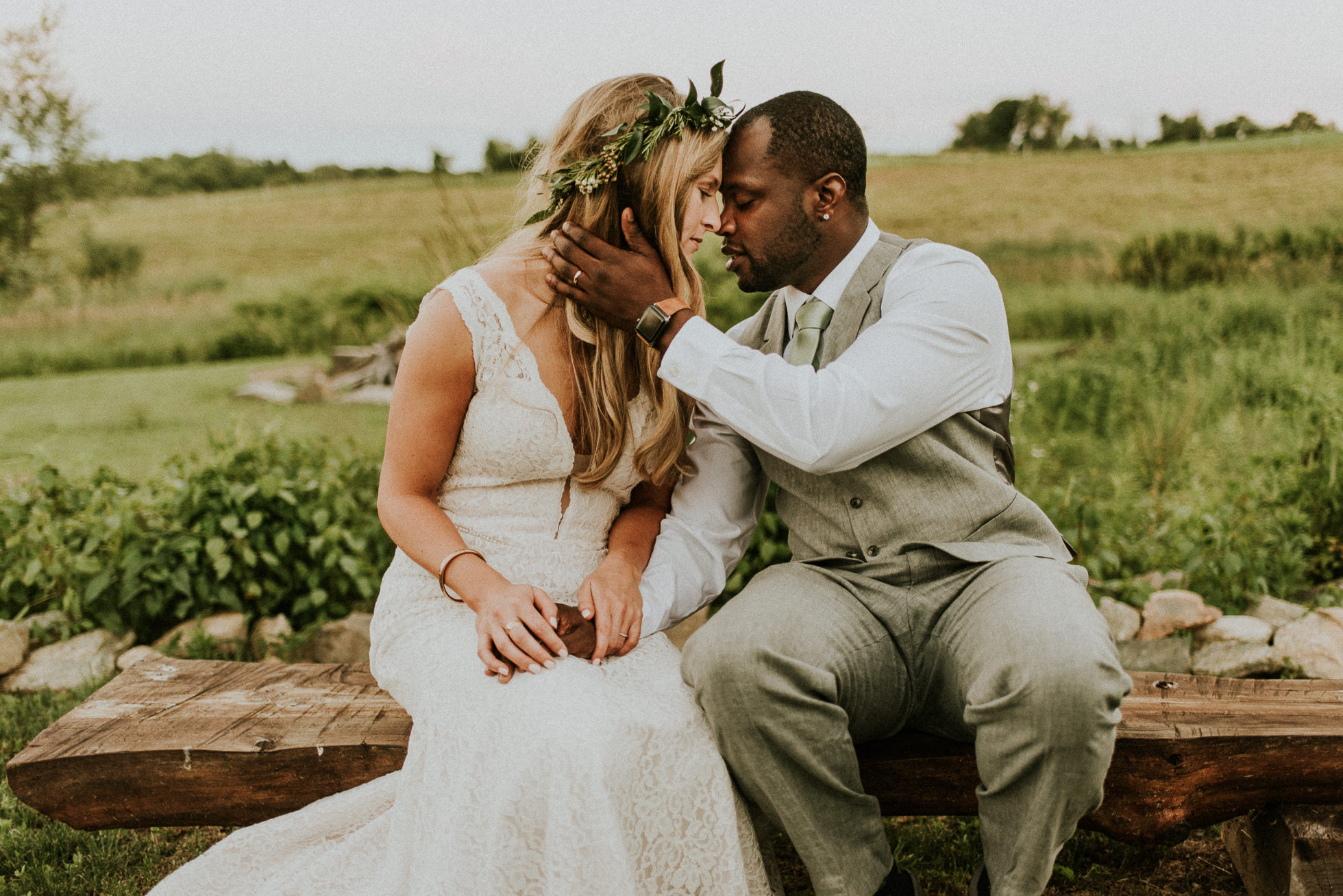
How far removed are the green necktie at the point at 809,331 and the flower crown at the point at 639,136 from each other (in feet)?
1.67

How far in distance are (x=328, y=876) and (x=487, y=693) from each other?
0.66 meters

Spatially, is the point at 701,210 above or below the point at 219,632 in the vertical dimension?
above

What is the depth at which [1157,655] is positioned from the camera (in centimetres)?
359

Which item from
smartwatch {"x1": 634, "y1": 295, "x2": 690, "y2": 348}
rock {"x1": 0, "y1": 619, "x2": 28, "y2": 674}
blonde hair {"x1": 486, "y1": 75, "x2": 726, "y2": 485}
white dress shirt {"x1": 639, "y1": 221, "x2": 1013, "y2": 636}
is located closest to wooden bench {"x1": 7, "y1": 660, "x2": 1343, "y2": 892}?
white dress shirt {"x1": 639, "y1": 221, "x2": 1013, "y2": 636}

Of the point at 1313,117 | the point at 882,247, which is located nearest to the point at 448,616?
the point at 882,247

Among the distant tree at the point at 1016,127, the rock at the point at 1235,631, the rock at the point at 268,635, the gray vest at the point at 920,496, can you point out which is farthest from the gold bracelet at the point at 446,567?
the distant tree at the point at 1016,127

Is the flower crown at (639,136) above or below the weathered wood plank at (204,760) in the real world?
above

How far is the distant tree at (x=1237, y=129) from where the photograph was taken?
7.52 m

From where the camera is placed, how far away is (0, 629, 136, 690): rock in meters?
3.85

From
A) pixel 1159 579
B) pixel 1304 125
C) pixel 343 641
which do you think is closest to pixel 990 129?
pixel 1304 125

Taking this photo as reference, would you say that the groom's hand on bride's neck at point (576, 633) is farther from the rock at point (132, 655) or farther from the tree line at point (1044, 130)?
the tree line at point (1044, 130)

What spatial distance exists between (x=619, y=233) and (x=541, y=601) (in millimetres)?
926

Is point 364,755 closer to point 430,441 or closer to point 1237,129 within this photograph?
point 430,441

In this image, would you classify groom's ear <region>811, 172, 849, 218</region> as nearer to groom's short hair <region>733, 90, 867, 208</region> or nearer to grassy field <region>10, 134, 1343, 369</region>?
groom's short hair <region>733, 90, 867, 208</region>
